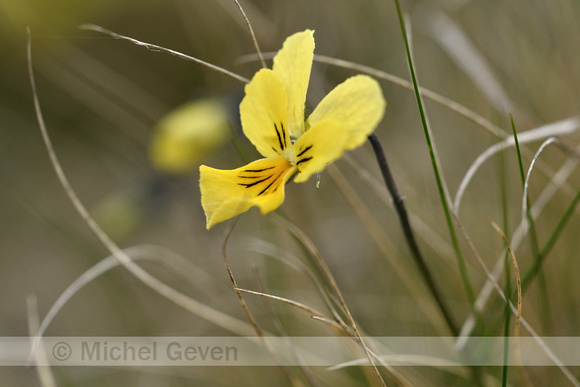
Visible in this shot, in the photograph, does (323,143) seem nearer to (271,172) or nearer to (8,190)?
(271,172)

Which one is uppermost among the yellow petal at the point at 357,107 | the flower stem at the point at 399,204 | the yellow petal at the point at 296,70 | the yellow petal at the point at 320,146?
the yellow petal at the point at 296,70

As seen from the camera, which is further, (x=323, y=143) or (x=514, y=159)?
(x=514, y=159)

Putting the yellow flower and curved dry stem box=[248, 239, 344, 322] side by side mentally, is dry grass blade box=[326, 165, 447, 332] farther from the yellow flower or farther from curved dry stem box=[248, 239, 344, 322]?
the yellow flower

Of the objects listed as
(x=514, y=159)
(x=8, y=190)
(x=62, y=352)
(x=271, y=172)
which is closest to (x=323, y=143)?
(x=271, y=172)

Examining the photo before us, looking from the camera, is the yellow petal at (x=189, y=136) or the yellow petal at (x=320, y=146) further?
the yellow petal at (x=189, y=136)

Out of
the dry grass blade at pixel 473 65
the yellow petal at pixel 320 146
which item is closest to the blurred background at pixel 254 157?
the dry grass blade at pixel 473 65

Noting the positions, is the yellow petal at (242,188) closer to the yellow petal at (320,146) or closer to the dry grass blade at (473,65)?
the yellow petal at (320,146)

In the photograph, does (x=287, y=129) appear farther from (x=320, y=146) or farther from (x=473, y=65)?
(x=473, y=65)
